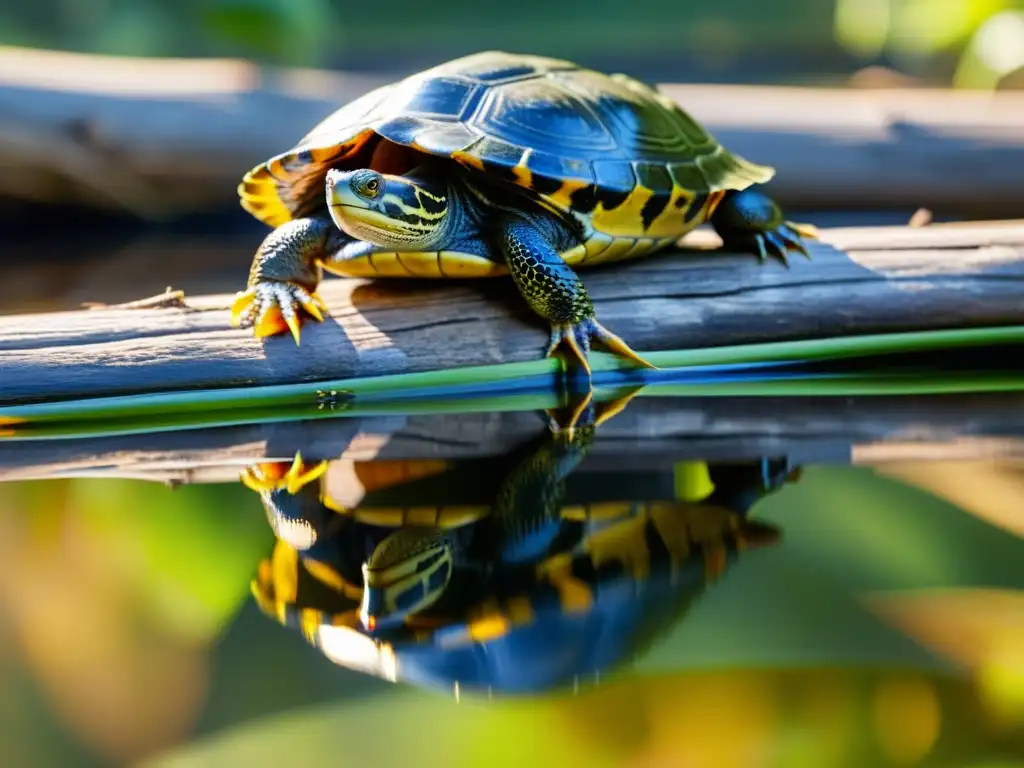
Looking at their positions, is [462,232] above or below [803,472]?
above

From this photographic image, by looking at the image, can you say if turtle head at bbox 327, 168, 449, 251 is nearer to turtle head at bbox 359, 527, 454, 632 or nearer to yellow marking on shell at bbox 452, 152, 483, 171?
yellow marking on shell at bbox 452, 152, 483, 171

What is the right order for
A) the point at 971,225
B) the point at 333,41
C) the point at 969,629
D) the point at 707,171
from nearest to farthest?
the point at 969,629 → the point at 707,171 → the point at 971,225 → the point at 333,41

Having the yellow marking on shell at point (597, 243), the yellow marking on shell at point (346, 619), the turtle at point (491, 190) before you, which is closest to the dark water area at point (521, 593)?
the yellow marking on shell at point (346, 619)

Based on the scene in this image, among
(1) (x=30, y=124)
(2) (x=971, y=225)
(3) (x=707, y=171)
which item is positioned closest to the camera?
(3) (x=707, y=171)

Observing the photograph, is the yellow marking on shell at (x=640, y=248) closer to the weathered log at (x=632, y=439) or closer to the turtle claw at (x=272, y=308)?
the weathered log at (x=632, y=439)

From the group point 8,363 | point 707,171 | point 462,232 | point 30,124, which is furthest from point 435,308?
point 30,124

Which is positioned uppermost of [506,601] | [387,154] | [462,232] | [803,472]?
[387,154]

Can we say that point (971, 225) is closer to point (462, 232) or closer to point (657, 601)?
point (462, 232)
